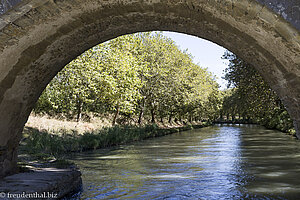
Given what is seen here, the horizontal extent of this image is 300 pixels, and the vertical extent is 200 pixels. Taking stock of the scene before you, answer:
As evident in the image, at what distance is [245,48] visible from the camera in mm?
4039

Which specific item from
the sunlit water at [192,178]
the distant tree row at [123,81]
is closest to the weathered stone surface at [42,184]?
the sunlit water at [192,178]

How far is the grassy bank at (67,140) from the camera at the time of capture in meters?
12.9

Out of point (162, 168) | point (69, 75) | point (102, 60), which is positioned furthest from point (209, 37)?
point (102, 60)

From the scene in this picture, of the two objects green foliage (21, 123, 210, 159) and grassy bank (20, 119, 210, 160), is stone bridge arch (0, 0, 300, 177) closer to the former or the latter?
green foliage (21, 123, 210, 159)

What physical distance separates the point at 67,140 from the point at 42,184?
11.1 metres

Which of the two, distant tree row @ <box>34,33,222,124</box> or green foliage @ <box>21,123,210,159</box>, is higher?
distant tree row @ <box>34,33,222,124</box>

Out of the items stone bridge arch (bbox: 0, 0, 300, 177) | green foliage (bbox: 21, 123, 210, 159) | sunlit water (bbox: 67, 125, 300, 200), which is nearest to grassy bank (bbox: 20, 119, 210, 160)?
green foliage (bbox: 21, 123, 210, 159)

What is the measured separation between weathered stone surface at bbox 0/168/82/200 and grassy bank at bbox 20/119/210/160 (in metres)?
2.51

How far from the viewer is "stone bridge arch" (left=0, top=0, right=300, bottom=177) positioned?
337 centimetres

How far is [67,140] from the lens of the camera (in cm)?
1638

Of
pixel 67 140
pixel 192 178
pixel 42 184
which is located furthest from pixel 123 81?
pixel 42 184

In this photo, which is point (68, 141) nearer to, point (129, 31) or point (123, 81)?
point (123, 81)

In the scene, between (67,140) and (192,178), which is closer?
(192,178)

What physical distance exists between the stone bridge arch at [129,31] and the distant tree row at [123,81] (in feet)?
51.5
